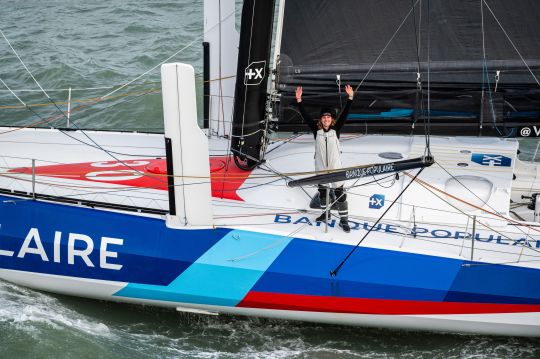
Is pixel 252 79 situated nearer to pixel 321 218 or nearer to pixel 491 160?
pixel 321 218

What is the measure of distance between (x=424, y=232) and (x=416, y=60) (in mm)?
1631

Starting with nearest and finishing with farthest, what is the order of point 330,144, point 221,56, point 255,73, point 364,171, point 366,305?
point 364,171
point 366,305
point 330,144
point 255,73
point 221,56

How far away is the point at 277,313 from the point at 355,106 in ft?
6.58

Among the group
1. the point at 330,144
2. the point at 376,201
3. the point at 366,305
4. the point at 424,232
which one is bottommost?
the point at 366,305

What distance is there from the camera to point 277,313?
729cm

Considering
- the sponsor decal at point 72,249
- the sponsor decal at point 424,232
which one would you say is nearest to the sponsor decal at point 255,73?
the sponsor decal at point 424,232

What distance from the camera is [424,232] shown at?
7.19m

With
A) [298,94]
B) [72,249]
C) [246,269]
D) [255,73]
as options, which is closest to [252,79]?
[255,73]

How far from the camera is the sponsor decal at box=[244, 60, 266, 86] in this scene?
24.8 ft

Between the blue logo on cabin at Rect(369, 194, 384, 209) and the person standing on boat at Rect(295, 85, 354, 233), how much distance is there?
0.27 meters

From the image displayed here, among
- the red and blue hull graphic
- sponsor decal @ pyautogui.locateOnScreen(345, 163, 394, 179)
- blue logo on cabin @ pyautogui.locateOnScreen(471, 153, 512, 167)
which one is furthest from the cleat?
blue logo on cabin @ pyautogui.locateOnScreen(471, 153, 512, 167)

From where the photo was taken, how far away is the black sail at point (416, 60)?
7.72 metres

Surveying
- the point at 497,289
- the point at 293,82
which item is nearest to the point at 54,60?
the point at 293,82

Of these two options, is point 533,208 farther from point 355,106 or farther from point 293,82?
point 293,82
